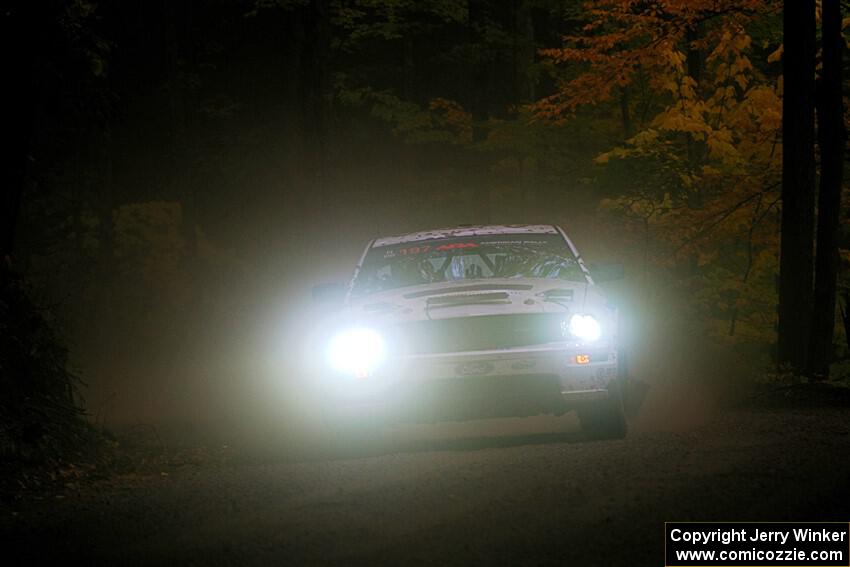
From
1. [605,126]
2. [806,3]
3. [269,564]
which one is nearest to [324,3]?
[605,126]

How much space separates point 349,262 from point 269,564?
21414 mm

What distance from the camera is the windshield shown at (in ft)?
37.0

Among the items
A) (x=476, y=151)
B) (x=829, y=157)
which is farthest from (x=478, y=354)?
(x=476, y=151)

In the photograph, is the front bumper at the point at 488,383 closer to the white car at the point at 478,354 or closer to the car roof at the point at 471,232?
the white car at the point at 478,354

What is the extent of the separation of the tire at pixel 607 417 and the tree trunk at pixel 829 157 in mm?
5978

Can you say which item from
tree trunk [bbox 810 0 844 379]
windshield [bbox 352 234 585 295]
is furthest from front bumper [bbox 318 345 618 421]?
tree trunk [bbox 810 0 844 379]

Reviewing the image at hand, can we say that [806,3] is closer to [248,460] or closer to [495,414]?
[495,414]

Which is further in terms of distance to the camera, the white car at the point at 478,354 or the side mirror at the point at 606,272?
the side mirror at the point at 606,272

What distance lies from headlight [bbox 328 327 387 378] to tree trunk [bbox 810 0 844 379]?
723 centimetres

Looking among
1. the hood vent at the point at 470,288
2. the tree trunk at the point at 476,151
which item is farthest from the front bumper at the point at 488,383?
the tree trunk at the point at 476,151

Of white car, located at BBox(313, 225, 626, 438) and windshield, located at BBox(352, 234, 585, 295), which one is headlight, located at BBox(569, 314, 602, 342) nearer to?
white car, located at BBox(313, 225, 626, 438)

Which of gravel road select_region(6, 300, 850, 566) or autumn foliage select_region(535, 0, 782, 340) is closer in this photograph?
gravel road select_region(6, 300, 850, 566)

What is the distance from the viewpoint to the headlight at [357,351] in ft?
32.1

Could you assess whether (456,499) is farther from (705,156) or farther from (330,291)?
(705,156)
